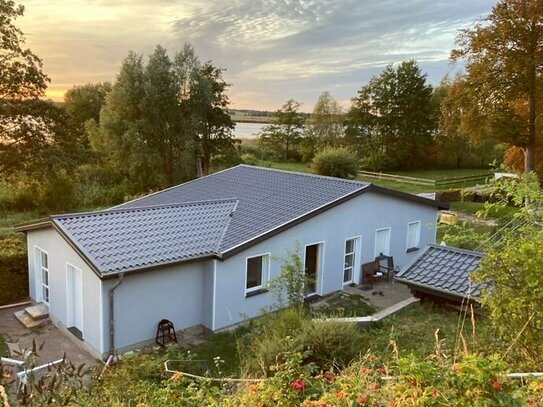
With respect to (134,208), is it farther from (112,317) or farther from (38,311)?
(38,311)

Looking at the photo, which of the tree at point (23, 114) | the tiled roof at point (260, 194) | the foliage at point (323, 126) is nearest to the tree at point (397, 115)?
the foliage at point (323, 126)

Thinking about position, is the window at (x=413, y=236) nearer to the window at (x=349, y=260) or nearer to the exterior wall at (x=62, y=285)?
the window at (x=349, y=260)

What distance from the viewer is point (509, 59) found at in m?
24.9

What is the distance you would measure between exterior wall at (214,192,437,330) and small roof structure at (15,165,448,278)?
0.38m

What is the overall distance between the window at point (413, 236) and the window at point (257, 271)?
7473 mm

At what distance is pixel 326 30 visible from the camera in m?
21.9

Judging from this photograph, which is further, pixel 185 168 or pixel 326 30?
pixel 185 168

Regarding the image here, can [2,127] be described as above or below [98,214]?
above

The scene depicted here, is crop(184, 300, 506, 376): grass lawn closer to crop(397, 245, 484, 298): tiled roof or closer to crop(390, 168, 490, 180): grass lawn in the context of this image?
crop(397, 245, 484, 298): tiled roof

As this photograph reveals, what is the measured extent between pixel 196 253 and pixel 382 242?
26.8 feet

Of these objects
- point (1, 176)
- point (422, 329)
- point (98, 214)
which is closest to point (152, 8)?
point (98, 214)

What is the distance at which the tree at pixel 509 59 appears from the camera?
2438cm

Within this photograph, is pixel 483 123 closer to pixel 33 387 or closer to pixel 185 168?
pixel 185 168

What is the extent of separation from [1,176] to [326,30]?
65.1 ft
